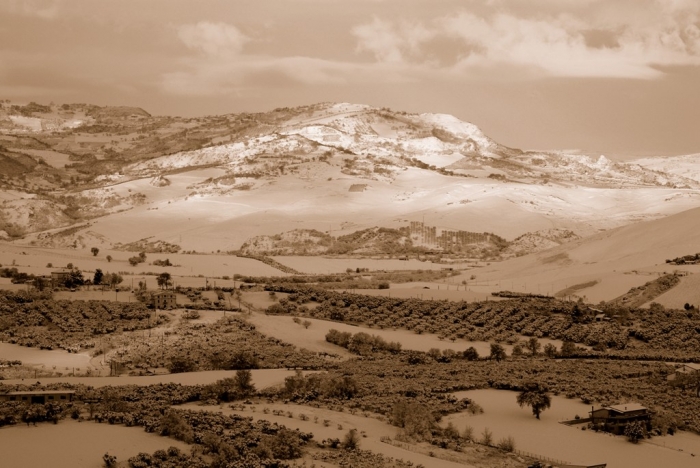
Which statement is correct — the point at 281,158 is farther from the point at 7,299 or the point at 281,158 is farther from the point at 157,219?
the point at 7,299

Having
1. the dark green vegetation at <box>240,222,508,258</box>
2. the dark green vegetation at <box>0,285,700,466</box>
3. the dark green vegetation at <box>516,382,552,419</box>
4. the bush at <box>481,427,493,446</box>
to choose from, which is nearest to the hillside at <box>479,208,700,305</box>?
the dark green vegetation at <box>0,285,700,466</box>

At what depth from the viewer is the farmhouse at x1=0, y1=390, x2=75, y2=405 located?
3481 cm

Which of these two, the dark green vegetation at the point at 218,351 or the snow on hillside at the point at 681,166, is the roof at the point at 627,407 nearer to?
the dark green vegetation at the point at 218,351

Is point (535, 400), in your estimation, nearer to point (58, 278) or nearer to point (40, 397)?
point (40, 397)

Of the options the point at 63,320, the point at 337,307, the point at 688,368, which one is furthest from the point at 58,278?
the point at 688,368

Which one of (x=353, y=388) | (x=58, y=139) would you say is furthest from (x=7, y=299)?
(x=58, y=139)

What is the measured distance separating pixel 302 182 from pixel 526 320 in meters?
63.3

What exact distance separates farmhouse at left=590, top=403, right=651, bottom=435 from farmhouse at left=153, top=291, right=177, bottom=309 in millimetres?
23962

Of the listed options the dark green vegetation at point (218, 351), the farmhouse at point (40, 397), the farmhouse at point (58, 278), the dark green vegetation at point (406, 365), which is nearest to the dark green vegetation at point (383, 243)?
the dark green vegetation at point (406, 365)

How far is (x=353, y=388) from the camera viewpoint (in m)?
39.0

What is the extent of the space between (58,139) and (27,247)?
77.3 m

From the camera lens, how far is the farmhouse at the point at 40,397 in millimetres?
34812

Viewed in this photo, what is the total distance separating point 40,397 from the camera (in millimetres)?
35094

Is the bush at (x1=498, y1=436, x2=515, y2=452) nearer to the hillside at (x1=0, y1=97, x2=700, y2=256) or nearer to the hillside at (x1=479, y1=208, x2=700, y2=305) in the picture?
the hillside at (x1=479, y1=208, x2=700, y2=305)
